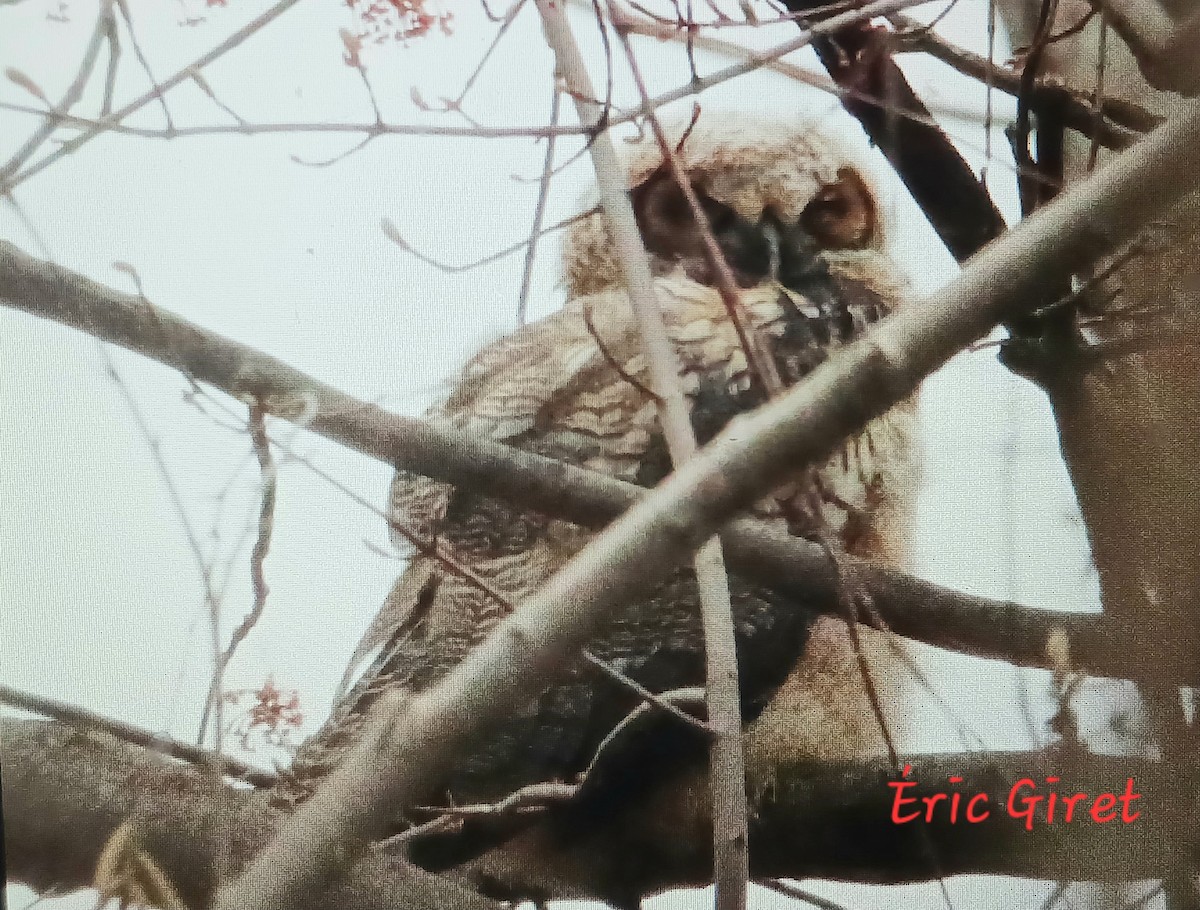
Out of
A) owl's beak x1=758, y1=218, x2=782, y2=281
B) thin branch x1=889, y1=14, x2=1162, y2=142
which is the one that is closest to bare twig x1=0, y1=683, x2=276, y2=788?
owl's beak x1=758, y1=218, x2=782, y2=281

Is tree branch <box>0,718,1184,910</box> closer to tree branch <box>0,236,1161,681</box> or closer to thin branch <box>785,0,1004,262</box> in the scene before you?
tree branch <box>0,236,1161,681</box>

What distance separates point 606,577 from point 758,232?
352 mm

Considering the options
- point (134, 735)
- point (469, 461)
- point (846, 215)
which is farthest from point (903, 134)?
point (134, 735)

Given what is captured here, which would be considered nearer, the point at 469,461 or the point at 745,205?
the point at 469,461

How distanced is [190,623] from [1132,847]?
56 centimetres

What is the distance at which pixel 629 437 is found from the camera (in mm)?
636

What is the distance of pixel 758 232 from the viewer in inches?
29.9

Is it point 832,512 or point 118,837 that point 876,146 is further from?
point 118,837

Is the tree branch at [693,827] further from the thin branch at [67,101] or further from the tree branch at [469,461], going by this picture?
the thin branch at [67,101]

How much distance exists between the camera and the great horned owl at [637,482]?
1.98 ft

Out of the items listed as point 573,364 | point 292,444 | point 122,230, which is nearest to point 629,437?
point 573,364

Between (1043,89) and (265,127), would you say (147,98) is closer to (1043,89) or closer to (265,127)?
(265,127)

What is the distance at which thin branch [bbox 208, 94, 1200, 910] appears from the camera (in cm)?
50

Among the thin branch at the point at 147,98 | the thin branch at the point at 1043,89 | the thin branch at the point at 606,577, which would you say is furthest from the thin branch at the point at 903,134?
the thin branch at the point at 147,98
